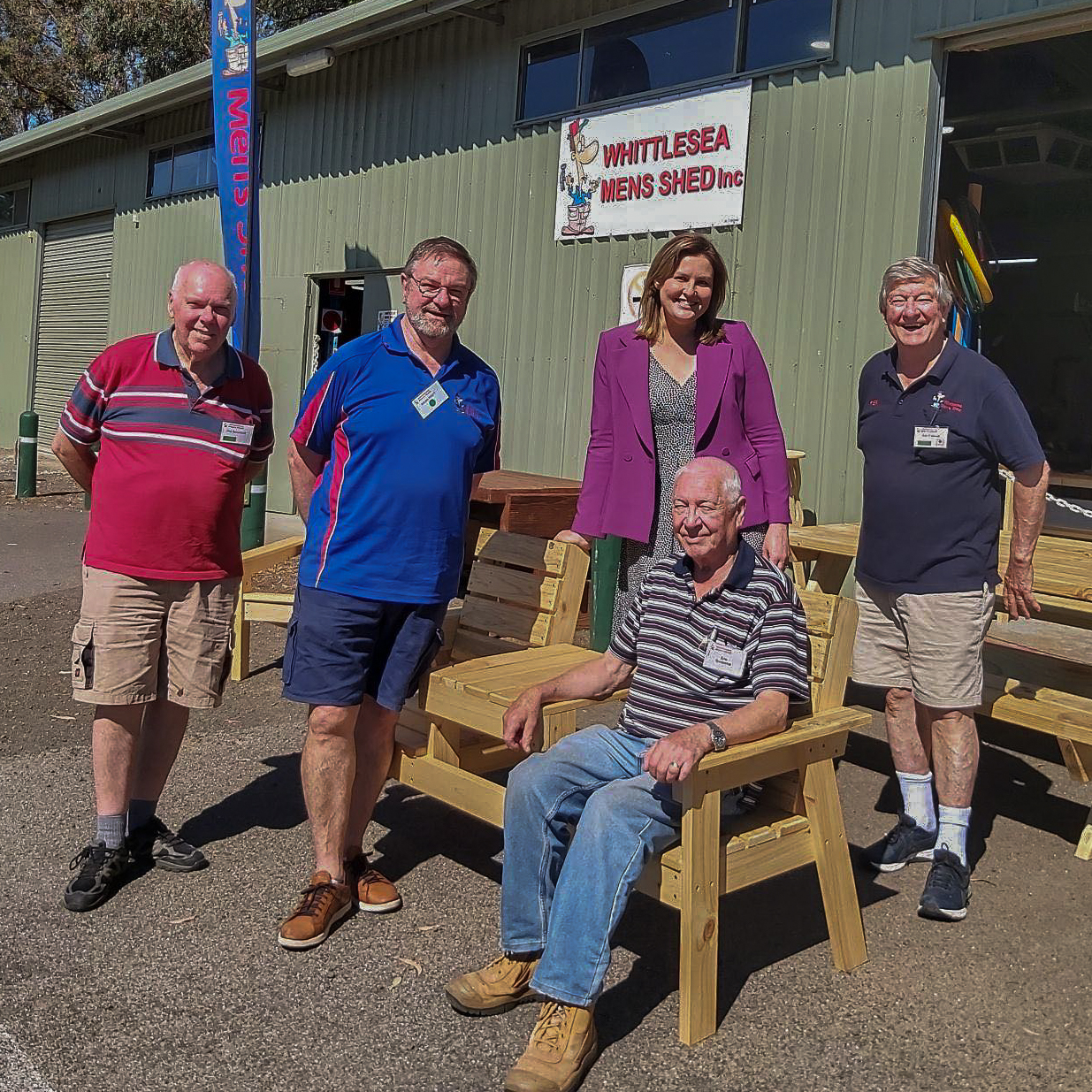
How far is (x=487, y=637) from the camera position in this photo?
4.69 m

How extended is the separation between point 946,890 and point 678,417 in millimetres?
1727

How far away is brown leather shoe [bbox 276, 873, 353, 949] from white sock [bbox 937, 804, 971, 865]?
6.33 ft

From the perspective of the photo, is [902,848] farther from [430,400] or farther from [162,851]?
[162,851]

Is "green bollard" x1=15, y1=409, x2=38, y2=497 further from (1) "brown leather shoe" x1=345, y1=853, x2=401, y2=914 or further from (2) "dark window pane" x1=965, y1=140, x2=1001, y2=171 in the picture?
(1) "brown leather shoe" x1=345, y1=853, x2=401, y2=914

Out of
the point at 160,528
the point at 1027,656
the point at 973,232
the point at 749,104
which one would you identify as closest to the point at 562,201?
the point at 749,104

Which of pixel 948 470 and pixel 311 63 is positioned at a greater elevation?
pixel 311 63

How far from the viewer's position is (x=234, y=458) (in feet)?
12.6

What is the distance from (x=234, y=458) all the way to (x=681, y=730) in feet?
5.63

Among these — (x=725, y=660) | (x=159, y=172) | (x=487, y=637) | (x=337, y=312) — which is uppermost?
(x=159, y=172)

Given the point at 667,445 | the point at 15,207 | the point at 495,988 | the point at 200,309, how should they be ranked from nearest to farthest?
the point at 495,988 < the point at 200,309 < the point at 667,445 < the point at 15,207

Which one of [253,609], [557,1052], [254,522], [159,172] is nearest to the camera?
[557,1052]

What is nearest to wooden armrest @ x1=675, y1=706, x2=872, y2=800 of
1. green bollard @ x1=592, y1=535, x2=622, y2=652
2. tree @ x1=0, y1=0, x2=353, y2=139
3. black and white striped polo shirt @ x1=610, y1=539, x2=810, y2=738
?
black and white striped polo shirt @ x1=610, y1=539, x2=810, y2=738

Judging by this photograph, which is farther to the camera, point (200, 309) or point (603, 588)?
point (603, 588)

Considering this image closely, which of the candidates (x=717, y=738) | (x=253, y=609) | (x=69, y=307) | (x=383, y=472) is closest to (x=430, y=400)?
(x=383, y=472)
